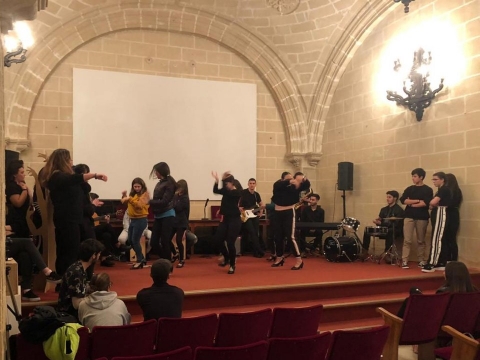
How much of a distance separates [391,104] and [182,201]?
4190mm

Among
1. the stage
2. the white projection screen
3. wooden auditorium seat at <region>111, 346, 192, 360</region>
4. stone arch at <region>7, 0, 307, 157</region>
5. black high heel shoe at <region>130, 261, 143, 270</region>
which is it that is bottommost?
the stage

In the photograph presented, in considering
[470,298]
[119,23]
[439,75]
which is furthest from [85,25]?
[470,298]

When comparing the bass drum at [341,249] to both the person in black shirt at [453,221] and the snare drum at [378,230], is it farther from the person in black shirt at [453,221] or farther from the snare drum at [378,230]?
the person in black shirt at [453,221]

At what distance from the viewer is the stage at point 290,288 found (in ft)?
17.0

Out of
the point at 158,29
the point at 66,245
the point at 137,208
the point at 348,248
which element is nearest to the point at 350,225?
the point at 348,248

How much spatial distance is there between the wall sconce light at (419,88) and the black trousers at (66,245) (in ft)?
18.8

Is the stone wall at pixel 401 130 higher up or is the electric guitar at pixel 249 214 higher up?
the stone wall at pixel 401 130

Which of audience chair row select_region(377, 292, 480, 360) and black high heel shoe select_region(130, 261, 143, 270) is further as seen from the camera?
black high heel shoe select_region(130, 261, 143, 270)

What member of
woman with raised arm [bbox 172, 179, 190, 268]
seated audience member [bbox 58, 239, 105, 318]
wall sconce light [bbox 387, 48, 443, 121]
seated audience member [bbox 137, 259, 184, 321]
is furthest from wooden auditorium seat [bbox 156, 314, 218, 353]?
wall sconce light [bbox 387, 48, 443, 121]

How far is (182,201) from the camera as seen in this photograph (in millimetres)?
6832

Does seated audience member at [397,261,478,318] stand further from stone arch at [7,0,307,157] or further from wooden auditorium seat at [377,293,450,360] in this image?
stone arch at [7,0,307,157]

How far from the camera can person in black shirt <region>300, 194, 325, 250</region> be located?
9.31 metres

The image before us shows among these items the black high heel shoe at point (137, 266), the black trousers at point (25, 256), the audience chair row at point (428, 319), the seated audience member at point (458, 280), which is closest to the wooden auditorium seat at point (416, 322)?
the audience chair row at point (428, 319)

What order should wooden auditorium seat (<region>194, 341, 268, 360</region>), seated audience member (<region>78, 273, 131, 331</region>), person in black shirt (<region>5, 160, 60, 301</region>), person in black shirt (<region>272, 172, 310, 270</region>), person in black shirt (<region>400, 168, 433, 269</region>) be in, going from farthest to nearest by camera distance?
person in black shirt (<region>400, 168, 433, 269</region>), person in black shirt (<region>272, 172, 310, 270</region>), person in black shirt (<region>5, 160, 60, 301</region>), seated audience member (<region>78, 273, 131, 331</region>), wooden auditorium seat (<region>194, 341, 268, 360</region>)
